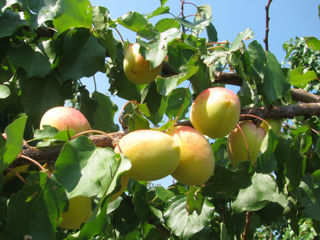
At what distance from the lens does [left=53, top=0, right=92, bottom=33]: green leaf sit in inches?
45.2

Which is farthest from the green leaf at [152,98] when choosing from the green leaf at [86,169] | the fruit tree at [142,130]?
the green leaf at [86,169]

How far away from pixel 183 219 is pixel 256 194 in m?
0.33

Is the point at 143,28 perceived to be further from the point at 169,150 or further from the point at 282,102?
the point at 282,102

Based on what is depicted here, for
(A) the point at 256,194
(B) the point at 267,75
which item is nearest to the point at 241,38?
(B) the point at 267,75

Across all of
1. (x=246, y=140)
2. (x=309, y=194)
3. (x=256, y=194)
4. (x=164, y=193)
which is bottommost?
(x=164, y=193)

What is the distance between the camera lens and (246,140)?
3.87 ft

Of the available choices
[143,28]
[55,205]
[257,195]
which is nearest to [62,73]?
[143,28]

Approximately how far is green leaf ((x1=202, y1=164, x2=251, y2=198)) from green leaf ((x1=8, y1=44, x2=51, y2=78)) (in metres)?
0.64

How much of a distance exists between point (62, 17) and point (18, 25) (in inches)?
6.9

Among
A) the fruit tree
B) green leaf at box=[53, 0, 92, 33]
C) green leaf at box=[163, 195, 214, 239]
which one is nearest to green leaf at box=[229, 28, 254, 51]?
the fruit tree

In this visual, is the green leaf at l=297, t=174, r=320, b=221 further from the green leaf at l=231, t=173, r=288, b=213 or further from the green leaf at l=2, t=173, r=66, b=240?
the green leaf at l=2, t=173, r=66, b=240

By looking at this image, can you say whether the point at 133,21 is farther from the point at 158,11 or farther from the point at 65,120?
the point at 65,120

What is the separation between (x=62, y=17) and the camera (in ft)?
3.78

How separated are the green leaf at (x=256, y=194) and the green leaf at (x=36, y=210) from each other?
0.56 metres
